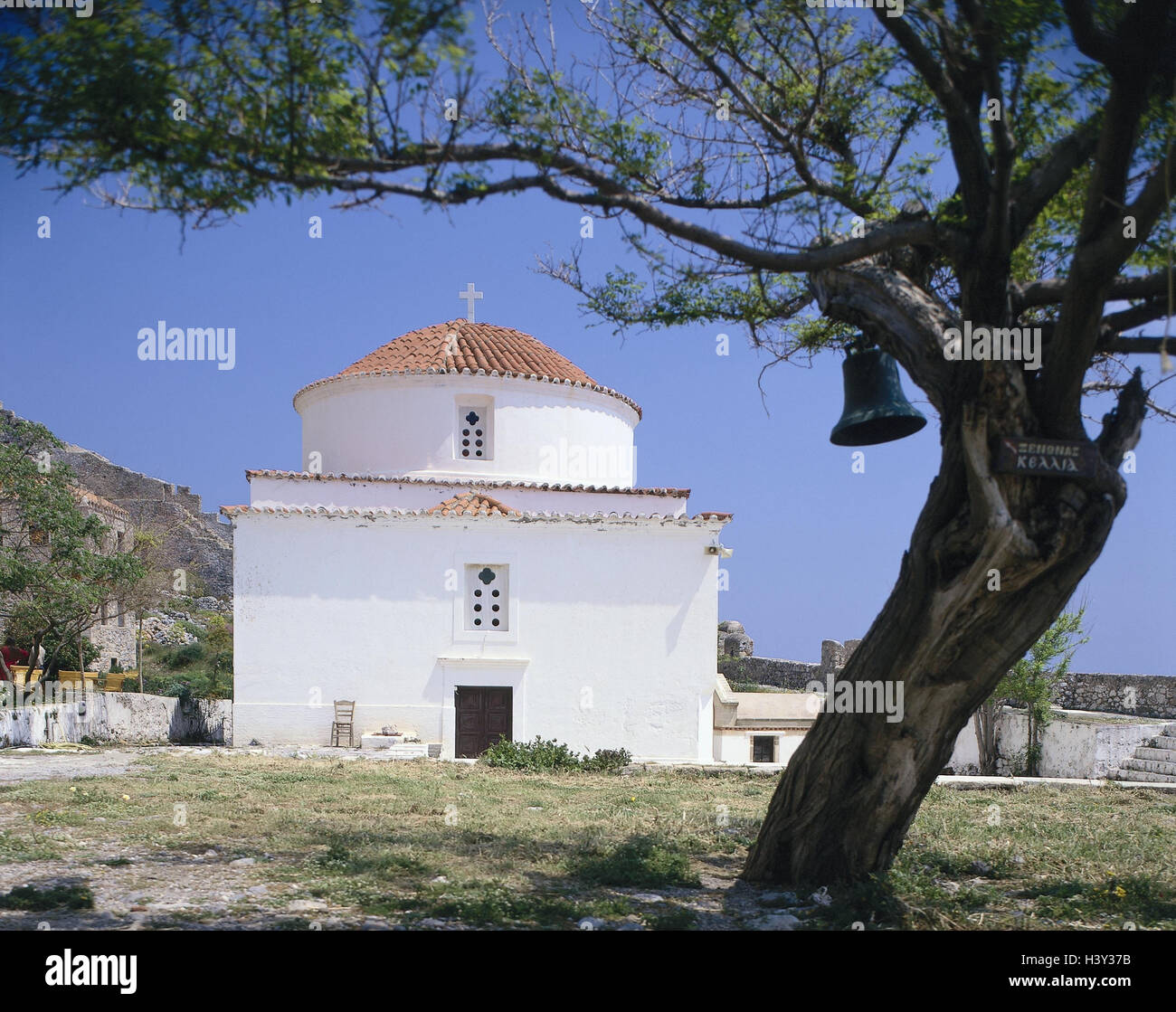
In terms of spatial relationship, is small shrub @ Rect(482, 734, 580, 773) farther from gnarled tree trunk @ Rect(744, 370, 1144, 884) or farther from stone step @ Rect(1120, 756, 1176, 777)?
gnarled tree trunk @ Rect(744, 370, 1144, 884)

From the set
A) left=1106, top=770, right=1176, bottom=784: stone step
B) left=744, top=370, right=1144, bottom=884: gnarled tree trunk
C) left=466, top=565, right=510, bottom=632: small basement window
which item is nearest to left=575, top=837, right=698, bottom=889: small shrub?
left=744, top=370, right=1144, bottom=884: gnarled tree trunk

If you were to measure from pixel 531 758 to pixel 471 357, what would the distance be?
32.7ft

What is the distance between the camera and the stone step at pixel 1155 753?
46.8 feet

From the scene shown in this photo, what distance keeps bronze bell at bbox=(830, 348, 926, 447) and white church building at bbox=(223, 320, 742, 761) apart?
12809mm

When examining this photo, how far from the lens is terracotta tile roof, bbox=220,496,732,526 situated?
1798 centimetres

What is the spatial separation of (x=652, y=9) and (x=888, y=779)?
14.8 ft

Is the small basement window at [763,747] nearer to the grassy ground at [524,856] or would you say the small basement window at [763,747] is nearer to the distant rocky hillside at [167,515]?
the grassy ground at [524,856]

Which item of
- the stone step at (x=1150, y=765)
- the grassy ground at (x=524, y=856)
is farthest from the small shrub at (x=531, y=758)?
the stone step at (x=1150, y=765)

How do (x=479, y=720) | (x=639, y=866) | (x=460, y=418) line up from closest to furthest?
(x=639, y=866), (x=479, y=720), (x=460, y=418)

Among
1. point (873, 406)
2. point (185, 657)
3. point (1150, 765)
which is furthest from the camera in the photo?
point (185, 657)

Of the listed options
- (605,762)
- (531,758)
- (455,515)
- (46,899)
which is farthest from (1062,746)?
(46,899)

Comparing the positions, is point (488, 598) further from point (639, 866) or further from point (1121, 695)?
point (1121, 695)

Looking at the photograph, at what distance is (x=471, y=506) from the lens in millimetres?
19047
